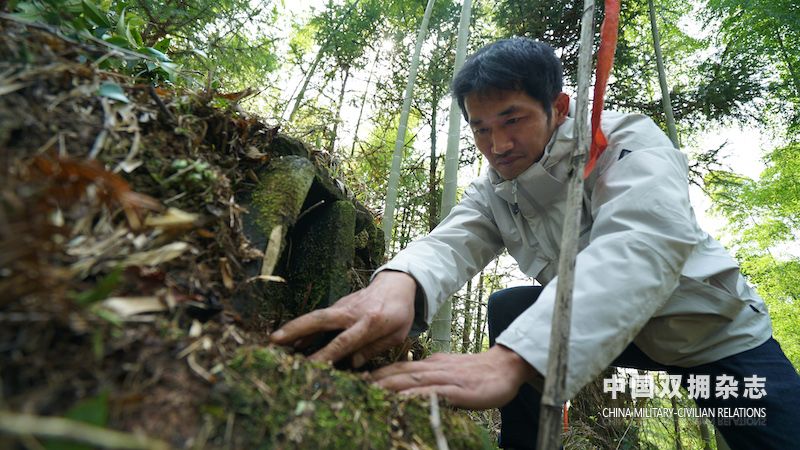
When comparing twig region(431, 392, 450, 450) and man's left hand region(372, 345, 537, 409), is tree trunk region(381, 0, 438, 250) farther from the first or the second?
twig region(431, 392, 450, 450)

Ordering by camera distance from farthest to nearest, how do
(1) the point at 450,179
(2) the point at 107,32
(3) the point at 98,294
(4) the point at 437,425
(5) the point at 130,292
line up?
1. (1) the point at 450,179
2. (2) the point at 107,32
3. (4) the point at 437,425
4. (5) the point at 130,292
5. (3) the point at 98,294

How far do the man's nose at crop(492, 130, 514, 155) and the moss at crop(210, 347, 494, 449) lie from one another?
50.3 inches

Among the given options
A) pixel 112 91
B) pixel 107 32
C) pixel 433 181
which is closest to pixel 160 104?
pixel 112 91

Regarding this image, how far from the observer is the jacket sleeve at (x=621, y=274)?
111 cm

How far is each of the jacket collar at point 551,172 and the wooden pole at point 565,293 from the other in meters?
0.85

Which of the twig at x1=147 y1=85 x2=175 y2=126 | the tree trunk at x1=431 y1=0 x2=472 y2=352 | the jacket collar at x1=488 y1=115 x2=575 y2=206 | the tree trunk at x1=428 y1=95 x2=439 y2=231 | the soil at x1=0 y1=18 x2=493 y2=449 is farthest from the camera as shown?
the tree trunk at x1=428 y1=95 x2=439 y2=231

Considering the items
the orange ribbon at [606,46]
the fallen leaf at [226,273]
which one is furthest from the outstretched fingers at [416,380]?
the orange ribbon at [606,46]

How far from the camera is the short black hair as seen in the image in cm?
186

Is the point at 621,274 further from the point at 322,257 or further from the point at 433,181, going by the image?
the point at 433,181

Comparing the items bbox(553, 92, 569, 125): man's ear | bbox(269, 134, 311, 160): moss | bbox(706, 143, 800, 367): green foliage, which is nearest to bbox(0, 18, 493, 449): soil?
bbox(269, 134, 311, 160): moss

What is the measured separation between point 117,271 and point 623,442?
5372 mm

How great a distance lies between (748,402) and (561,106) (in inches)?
59.7

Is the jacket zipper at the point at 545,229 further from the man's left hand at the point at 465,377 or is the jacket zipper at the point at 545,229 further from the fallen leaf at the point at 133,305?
the fallen leaf at the point at 133,305

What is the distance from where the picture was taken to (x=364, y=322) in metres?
1.20
